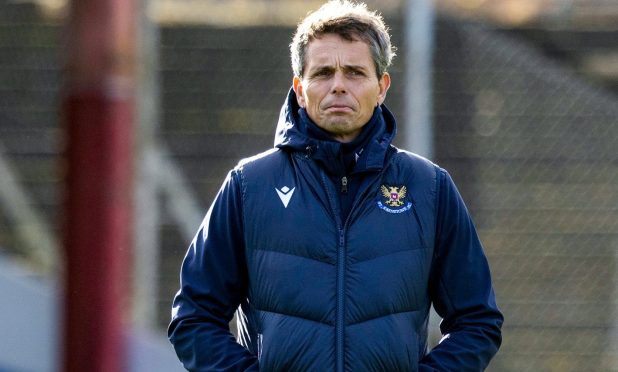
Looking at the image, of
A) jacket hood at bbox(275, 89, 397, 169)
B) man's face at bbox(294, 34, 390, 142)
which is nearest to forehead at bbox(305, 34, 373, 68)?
man's face at bbox(294, 34, 390, 142)

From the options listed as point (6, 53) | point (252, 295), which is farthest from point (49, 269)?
point (252, 295)

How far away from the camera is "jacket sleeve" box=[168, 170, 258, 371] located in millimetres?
2506

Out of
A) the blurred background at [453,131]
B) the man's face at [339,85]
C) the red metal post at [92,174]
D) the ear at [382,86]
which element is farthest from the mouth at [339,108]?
the blurred background at [453,131]

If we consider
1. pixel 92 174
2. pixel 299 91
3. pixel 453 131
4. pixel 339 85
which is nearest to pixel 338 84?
pixel 339 85

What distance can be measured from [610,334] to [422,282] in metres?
3.32

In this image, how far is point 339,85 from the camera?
2.50 meters

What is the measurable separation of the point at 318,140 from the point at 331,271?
0.87 ft

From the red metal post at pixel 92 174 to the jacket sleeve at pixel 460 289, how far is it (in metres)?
0.79

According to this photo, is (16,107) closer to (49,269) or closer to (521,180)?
(49,269)

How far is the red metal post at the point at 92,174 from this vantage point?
110 inches

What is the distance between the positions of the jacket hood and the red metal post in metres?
0.48

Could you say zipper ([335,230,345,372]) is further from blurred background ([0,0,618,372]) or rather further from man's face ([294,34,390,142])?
blurred background ([0,0,618,372])

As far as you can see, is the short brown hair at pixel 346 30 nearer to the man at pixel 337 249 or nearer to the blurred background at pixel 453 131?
the man at pixel 337 249

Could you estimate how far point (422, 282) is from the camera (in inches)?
97.7
